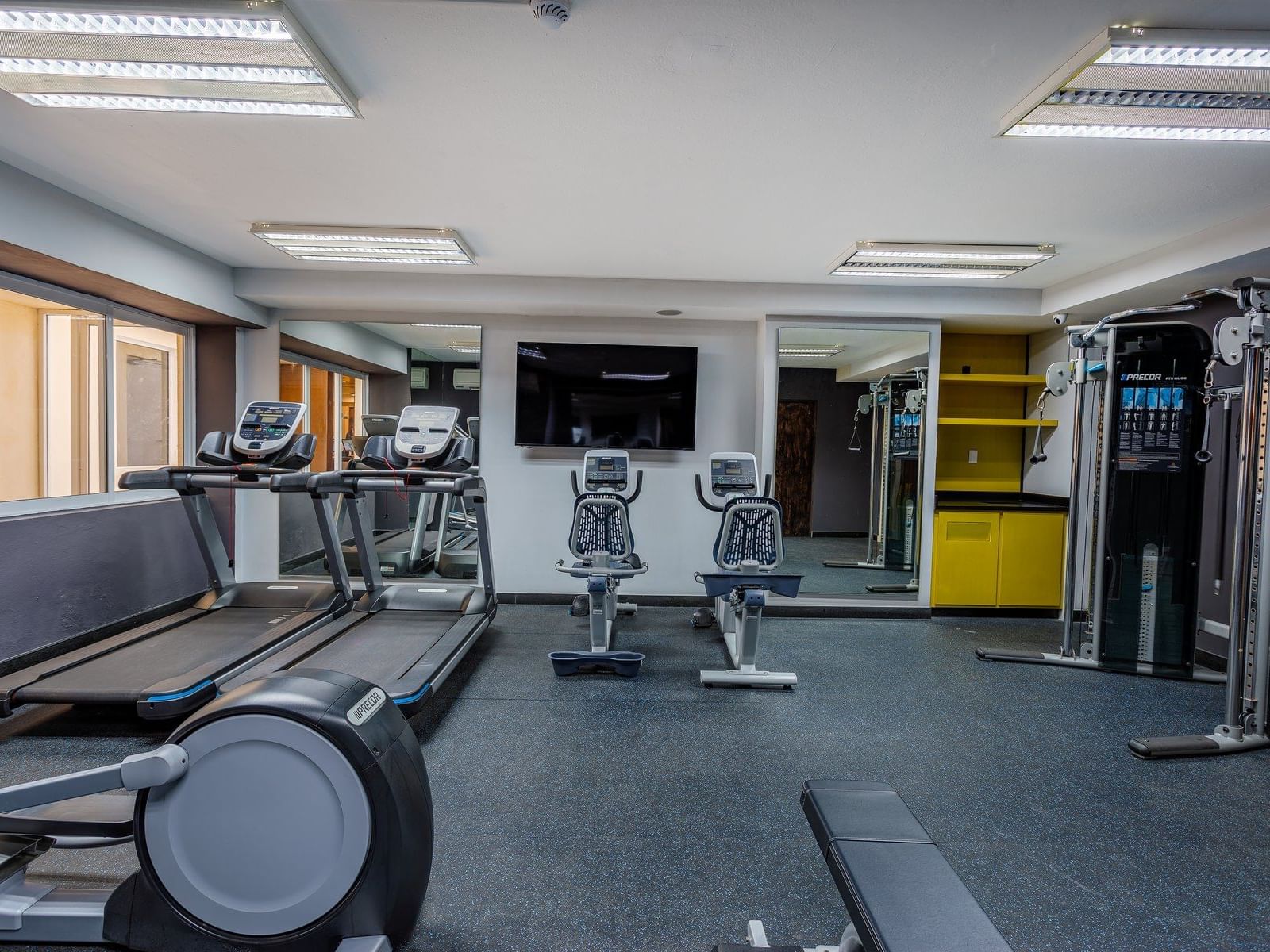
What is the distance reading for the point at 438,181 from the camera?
3246 mm

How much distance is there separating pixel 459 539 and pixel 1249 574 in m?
5.94

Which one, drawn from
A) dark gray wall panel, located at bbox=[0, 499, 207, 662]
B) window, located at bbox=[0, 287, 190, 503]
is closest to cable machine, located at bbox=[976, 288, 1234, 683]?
dark gray wall panel, located at bbox=[0, 499, 207, 662]

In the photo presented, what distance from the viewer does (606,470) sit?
4770mm

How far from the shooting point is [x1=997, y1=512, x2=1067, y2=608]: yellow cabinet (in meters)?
5.40

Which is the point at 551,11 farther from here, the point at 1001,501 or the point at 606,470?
the point at 1001,501

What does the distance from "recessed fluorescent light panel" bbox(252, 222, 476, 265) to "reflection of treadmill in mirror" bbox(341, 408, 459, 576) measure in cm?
111

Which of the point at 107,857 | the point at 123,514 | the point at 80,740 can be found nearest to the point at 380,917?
the point at 107,857

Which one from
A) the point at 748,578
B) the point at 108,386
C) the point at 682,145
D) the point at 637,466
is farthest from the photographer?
the point at 637,466

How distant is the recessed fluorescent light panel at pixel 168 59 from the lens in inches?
76.7

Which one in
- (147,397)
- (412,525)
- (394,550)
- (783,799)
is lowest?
(783,799)

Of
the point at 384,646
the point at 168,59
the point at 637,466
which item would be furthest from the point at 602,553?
the point at 168,59

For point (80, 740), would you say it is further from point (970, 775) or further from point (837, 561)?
point (837, 561)

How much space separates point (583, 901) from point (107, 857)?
1.62 metres

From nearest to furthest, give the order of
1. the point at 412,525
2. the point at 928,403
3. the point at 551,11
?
the point at 551,11
the point at 928,403
the point at 412,525
